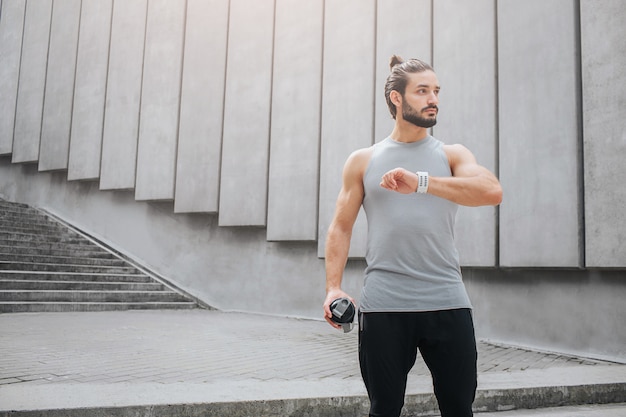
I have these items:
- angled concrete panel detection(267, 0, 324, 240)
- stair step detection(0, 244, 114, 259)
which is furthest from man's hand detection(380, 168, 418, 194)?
stair step detection(0, 244, 114, 259)

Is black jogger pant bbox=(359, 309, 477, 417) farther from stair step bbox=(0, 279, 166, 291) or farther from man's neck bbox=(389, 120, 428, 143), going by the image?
stair step bbox=(0, 279, 166, 291)

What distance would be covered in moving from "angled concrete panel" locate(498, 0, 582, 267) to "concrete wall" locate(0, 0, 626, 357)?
0.7 inches

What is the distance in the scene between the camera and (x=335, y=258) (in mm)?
2100

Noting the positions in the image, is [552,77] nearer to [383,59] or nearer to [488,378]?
[383,59]

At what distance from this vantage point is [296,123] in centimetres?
966

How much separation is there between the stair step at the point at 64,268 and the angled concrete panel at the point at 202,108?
73.1 inches

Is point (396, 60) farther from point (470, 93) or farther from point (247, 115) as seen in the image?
point (247, 115)

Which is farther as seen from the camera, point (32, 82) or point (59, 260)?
point (32, 82)

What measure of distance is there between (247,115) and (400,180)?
8.84 m

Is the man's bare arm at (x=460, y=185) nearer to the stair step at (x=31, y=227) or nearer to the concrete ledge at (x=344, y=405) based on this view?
the concrete ledge at (x=344, y=405)

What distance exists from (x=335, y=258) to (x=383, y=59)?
278 inches

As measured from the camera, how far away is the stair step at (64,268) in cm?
958

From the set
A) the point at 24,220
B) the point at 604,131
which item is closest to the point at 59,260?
the point at 24,220

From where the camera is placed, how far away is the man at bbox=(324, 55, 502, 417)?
6.07ft
